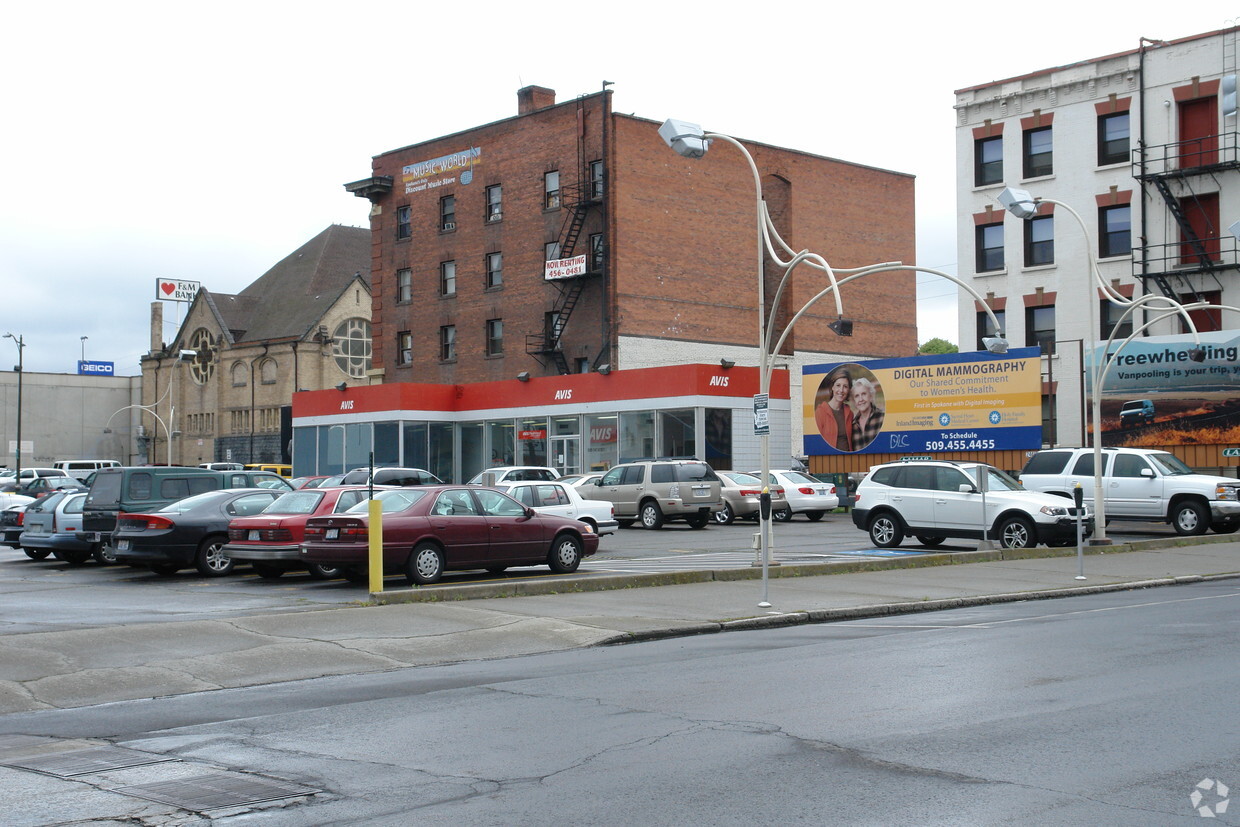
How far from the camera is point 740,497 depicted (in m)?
33.2

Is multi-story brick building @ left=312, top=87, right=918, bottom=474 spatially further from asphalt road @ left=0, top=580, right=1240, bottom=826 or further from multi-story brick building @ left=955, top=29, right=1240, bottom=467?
asphalt road @ left=0, top=580, right=1240, bottom=826

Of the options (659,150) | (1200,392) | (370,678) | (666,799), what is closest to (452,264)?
(659,150)

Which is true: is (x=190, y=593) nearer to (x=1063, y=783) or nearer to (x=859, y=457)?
(x=1063, y=783)

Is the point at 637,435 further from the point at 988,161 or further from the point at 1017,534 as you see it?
the point at 1017,534

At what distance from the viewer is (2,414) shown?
9800 centimetres

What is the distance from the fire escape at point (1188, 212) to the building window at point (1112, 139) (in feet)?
2.70

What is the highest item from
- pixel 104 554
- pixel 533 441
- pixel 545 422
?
pixel 545 422

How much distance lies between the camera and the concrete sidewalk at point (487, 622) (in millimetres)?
10836

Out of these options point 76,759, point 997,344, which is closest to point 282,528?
point 76,759

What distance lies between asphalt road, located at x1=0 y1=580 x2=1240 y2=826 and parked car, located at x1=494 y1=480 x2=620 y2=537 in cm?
1205

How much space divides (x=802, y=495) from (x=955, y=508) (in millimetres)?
10322

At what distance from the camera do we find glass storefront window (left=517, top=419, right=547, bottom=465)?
155 feet

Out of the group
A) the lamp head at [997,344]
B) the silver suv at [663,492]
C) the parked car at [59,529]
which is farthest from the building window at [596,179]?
the parked car at [59,529]

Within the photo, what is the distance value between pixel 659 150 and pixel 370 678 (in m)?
41.1
